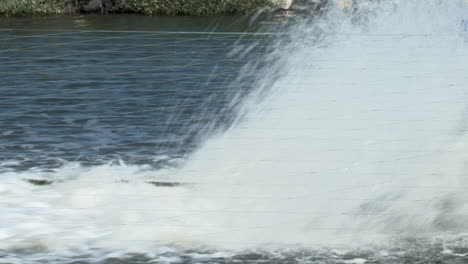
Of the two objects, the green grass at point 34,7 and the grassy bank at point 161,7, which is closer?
the green grass at point 34,7

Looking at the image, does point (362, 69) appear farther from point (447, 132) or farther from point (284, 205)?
point (284, 205)

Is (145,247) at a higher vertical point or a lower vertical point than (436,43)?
lower

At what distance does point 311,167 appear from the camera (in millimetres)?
6688

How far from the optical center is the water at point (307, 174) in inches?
224

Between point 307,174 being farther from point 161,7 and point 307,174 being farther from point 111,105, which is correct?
point 161,7

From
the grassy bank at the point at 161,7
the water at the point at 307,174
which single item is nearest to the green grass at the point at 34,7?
the grassy bank at the point at 161,7

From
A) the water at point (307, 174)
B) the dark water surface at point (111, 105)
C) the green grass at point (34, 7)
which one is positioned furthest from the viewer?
the green grass at point (34, 7)

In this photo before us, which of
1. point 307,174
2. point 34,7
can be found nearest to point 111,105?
point 307,174

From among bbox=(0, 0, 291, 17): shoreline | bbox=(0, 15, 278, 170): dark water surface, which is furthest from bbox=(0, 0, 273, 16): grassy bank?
bbox=(0, 15, 278, 170): dark water surface

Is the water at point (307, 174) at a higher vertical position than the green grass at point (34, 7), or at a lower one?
higher

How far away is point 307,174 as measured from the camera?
21.6ft

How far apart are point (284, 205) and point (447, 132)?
132cm

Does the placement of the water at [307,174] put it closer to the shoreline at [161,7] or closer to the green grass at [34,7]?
the green grass at [34,7]

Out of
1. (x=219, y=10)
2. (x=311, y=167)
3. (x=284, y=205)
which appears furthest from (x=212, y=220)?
(x=219, y=10)
